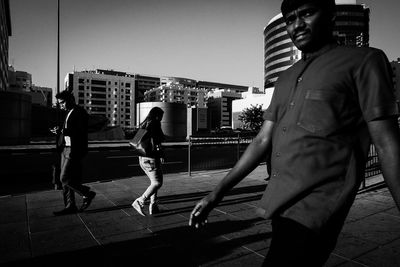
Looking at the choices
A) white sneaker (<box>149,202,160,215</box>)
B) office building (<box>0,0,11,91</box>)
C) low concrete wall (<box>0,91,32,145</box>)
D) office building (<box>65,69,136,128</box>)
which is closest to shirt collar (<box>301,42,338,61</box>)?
white sneaker (<box>149,202,160,215</box>)

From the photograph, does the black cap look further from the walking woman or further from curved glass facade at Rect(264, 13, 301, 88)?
curved glass facade at Rect(264, 13, 301, 88)

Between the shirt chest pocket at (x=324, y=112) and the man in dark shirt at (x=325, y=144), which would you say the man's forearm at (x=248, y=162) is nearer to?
the man in dark shirt at (x=325, y=144)

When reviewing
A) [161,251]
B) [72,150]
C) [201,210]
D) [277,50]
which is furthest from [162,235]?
[277,50]

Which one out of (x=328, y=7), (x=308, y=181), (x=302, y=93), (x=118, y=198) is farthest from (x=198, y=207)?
(x=118, y=198)

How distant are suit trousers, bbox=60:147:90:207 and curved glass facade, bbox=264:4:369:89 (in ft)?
275

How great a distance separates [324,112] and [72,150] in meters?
4.69

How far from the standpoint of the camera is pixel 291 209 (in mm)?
1362

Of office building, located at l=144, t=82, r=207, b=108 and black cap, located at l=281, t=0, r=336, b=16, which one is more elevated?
office building, located at l=144, t=82, r=207, b=108

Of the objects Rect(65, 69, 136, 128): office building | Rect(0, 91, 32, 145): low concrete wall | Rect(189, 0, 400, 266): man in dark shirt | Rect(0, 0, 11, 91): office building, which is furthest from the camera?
Rect(65, 69, 136, 128): office building

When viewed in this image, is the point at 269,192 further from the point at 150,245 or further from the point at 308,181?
the point at 150,245

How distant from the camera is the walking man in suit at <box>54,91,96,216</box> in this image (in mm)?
5098

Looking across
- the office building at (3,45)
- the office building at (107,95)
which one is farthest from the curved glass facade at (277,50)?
the office building at (3,45)

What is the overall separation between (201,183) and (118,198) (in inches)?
101

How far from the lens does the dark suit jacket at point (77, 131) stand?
509 centimetres
